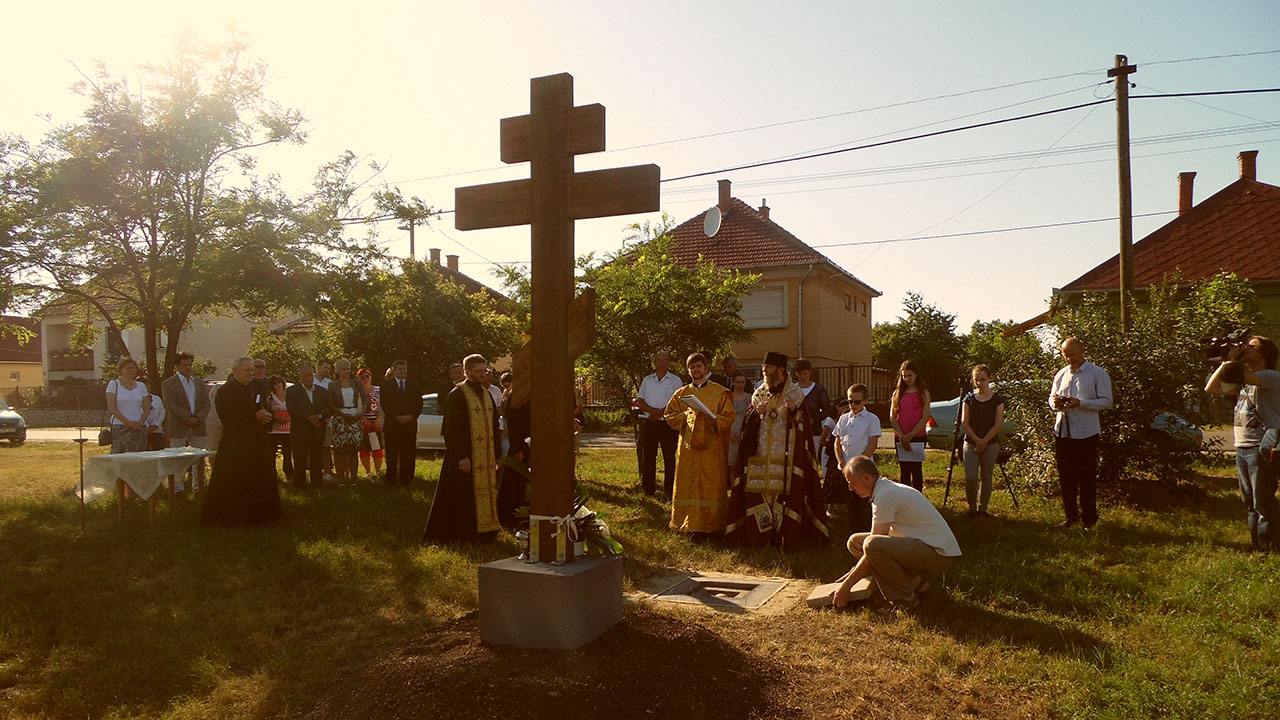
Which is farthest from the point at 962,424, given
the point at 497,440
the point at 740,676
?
the point at 740,676

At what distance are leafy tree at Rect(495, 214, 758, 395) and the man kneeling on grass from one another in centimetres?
1209

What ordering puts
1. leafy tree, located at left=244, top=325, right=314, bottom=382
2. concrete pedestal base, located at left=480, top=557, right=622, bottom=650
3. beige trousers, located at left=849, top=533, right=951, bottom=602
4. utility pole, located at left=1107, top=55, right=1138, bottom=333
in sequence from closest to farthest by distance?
concrete pedestal base, located at left=480, top=557, right=622, bottom=650 < beige trousers, located at left=849, top=533, right=951, bottom=602 < utility pole, located at left=1107, top=55, right=1138, bottom=333 < leafy tree, located at left=244, top=325, right=314, bottom=382

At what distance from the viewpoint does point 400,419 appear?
1134 cm

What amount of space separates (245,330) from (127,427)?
1482 inches

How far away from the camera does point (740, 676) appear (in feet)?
14.1

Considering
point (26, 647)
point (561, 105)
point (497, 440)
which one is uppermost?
point (561, 105)

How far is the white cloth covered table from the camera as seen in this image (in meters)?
8.66

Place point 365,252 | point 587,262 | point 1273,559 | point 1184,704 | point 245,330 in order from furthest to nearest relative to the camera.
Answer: point 245,330
point 587,262
point 365,252
point 1273,559
point 1184,704

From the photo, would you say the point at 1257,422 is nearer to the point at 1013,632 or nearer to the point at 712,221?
the point at 1013,632

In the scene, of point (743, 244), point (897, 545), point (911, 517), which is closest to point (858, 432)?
point (911, 517)

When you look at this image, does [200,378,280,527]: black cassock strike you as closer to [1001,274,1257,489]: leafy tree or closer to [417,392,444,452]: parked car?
[417,392,444,452]: parked car

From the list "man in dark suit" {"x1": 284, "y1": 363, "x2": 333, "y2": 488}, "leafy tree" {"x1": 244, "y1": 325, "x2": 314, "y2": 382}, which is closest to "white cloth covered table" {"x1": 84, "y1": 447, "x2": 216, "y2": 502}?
"man in dark suit" {"x1": 284, "y1": 363, "x2": 333, "y2": 488}

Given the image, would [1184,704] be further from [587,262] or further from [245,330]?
[245,330]

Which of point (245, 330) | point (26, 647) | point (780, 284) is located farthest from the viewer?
point (245, 330)
